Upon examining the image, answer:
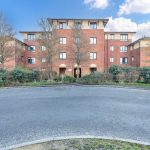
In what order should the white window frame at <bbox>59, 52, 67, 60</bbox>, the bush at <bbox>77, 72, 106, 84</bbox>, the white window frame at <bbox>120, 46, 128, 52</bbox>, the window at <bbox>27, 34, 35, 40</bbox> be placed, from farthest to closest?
the white window frame at <bbox>120, 46, 128, 52</bbox>, the window at <bbox>27, 34, 35, 40</bbox>, the white window frame at <bbox>59, 52, 67, 60</bbox>, the bush at <bbox>77, 72, 106, 84</bbox>

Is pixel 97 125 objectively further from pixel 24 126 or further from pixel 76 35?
pixel 76 35

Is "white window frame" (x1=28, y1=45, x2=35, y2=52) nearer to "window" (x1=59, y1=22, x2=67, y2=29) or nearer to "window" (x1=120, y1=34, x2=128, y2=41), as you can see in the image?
"window" (x1=59, y1=22, x2=67, y2=29)

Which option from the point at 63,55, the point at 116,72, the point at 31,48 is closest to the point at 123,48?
the point at 63,55

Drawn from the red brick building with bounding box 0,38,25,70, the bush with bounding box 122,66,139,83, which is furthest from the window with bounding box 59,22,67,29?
the bush with bounding box 122,66,139,83

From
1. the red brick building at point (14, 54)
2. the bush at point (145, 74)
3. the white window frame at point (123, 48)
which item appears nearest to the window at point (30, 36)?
the red brick building at point (14, 54)

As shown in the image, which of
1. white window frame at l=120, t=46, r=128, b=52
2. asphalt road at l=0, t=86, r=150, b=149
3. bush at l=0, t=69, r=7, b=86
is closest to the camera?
asphalt road at l=0, t=86, r=150, b=149

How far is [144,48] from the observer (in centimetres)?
3906

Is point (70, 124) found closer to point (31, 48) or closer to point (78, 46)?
point (78, 46)

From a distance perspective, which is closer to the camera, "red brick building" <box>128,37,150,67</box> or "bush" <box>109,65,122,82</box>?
Answer: "bush" <box>109,65,122,82</box>

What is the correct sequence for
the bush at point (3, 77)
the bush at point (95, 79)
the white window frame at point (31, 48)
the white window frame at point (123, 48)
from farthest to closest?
1. the white window frame at point (123, 48)
2. the white window frame at point (31, 48)
3. the bush at point (95, 79)
4. the bush at point (3, 77)

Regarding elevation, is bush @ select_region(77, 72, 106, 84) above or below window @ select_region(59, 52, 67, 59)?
below

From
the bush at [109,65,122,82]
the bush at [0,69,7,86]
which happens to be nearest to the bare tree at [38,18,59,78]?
the bush at [0,69,7,86]

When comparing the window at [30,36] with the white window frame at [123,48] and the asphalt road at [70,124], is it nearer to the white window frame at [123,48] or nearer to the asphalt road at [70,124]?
the white window frame at [123,48]

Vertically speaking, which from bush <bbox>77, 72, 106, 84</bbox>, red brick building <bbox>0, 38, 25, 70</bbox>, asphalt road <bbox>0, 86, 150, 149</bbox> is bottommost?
asphalt road <bbox>0, 86, 150, 149</bbox>
